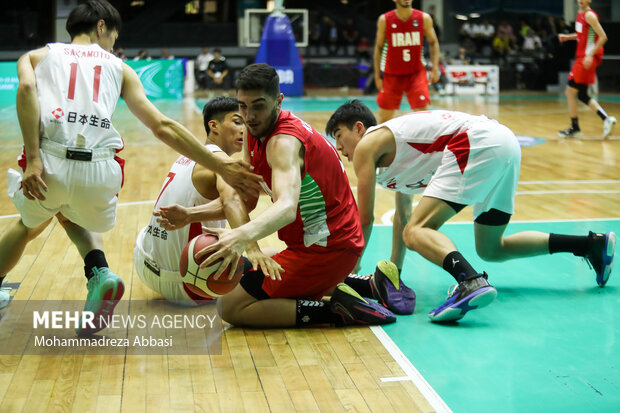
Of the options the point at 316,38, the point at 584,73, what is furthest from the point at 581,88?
the point at 316,38

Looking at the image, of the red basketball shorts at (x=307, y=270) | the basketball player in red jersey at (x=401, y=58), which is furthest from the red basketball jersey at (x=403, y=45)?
the red basketball shorts at (x=307, y=270)

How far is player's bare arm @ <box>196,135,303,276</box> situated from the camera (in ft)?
9.85

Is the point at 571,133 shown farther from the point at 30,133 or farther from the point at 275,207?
the point at 30,133

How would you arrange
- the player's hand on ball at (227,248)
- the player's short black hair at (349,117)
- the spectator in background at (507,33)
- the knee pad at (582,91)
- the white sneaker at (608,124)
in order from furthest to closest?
the spectator in background at (507,33) → the knee pad at (582,91) → the white sneaker at (608,124) → the player's short black hair at (349,117) → the player's hand on ball at (227,248)

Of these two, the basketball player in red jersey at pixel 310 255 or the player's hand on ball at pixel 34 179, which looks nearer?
the player's hand on ball at pixel 34 179

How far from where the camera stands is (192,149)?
3693 mm

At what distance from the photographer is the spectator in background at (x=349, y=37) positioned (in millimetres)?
27172

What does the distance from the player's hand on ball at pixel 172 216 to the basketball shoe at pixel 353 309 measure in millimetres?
914

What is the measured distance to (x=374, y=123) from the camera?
4609 mm

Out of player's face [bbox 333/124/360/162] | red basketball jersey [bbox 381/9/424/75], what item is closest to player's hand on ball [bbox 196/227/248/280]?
player's face [bbox 333/124/360/162]

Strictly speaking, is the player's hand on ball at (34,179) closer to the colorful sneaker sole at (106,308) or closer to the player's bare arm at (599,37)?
the colorful sneaker sole at (106,308)

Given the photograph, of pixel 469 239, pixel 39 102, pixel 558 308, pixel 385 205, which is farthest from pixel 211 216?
pixel 385 205

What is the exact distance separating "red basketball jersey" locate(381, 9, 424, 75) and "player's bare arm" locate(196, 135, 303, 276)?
6.25 meters

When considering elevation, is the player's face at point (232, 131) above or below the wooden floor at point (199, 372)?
above
